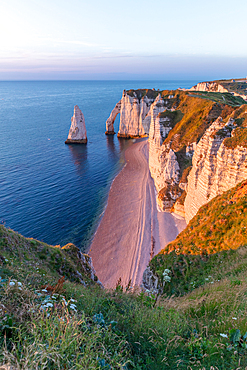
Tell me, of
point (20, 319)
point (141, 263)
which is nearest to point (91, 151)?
point (141, 263)

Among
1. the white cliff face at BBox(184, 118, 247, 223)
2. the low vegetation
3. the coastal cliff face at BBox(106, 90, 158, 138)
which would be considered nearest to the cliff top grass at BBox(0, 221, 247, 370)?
the low vegetation

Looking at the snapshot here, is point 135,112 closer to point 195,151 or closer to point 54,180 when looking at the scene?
point 54,180

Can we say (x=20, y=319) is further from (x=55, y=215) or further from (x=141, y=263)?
(x=55, y=215)

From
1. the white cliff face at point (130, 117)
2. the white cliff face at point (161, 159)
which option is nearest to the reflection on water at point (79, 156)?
the white cliff face at point (161, 159)

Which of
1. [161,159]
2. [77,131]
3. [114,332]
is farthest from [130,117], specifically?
[114,332]

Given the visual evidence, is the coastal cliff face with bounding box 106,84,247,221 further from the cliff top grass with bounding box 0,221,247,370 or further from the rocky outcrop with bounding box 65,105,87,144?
the rocky outcrop with bounding box 65,105,87,144
